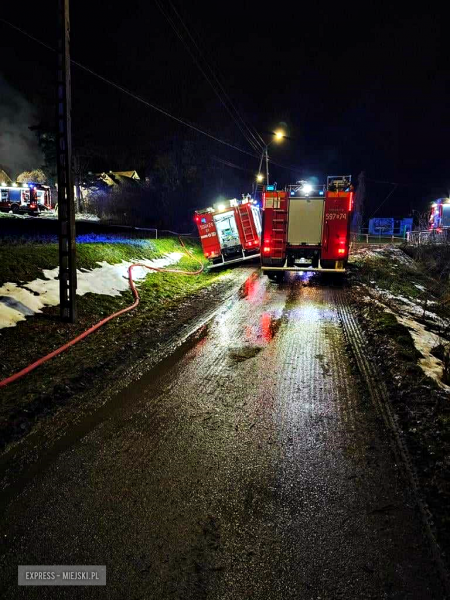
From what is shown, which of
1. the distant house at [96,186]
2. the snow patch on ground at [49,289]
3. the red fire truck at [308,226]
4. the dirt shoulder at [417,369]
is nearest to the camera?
the dirt shoulder at [417,369]

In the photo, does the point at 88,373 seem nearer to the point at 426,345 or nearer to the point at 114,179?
the point at 426,345

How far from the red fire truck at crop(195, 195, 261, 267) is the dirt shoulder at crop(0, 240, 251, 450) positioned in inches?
197

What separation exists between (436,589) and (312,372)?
3224mm

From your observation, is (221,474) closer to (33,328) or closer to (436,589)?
(436,589)

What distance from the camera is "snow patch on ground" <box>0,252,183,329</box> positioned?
7.13 meters

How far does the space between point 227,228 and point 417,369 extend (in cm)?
1297

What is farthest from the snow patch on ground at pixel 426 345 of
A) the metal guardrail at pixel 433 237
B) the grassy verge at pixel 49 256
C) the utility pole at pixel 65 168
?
the metal guardrail at pixel 433 237

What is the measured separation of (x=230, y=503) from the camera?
2.82m

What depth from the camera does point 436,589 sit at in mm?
2166

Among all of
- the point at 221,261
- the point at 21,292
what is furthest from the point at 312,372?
the point at 221,261

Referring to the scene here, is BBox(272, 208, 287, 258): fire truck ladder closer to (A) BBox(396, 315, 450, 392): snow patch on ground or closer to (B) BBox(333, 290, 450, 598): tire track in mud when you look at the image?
(B) BBox(333, 290, 450, 598): tire track in mud

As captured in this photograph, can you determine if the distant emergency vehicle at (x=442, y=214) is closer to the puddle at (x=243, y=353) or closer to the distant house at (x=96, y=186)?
the distant house at (x=96, y=186)

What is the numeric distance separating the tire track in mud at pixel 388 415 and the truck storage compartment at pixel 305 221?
5.15m

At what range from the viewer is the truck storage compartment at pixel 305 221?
12.8 meters
